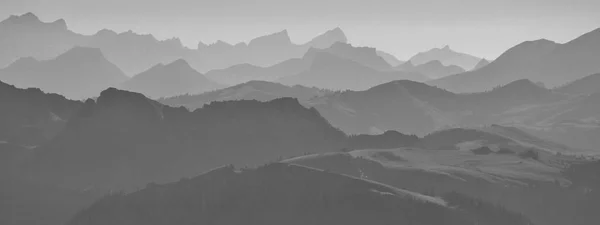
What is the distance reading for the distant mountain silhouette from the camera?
177 meters

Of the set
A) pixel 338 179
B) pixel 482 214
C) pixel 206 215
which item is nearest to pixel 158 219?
pixel 206 215

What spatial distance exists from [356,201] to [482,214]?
99.3 ft

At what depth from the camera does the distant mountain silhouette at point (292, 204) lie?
176750mm

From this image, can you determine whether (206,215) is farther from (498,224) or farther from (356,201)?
(498,224)

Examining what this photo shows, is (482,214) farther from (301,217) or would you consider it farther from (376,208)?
(301,217)

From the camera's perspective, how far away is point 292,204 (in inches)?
Answer: 7244

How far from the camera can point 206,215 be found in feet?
612

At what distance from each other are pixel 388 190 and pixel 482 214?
2198cm

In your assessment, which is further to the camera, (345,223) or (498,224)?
(498,224)

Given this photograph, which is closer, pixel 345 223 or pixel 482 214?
pixel 345 223

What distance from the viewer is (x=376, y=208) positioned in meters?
178

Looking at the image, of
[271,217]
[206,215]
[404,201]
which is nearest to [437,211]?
[404,201]

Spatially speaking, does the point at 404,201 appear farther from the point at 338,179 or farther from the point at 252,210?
the point at 252,210

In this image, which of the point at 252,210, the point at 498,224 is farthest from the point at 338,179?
the point at 498,224
